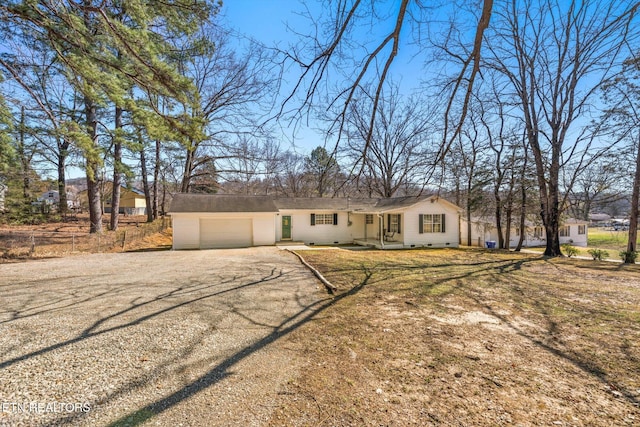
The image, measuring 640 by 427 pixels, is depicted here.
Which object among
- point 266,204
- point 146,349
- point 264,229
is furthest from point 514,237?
point 146,349

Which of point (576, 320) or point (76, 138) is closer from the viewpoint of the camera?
point (576, 320)

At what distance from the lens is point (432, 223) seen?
1702cm

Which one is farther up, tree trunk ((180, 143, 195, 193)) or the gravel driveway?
tree trunk ((180, 143, 195, 193))

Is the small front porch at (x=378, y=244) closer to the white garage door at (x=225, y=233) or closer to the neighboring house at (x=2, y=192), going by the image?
the white garage door at (x=225, y=233)

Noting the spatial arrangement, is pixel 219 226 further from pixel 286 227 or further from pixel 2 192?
pixel 2 192

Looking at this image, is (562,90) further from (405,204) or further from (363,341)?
(363,341)

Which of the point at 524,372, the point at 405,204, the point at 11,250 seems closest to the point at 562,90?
the point at 405,204

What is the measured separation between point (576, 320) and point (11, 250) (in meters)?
17.0

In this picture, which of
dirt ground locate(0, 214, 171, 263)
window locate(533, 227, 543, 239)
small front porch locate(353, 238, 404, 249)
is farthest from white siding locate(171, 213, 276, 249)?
window locate(533, 227, 543, 239)

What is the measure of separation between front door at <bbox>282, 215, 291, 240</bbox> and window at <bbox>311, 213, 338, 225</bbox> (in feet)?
5.04

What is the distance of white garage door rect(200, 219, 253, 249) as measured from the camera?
15.2m

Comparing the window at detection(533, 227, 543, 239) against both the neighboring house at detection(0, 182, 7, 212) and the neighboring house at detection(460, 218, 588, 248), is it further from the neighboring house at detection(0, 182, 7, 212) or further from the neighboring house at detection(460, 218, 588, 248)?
the neighboring house at detection(0, 182, 7, 212)

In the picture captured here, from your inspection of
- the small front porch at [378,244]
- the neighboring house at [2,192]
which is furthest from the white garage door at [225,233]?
the neighboring house at [2,192]

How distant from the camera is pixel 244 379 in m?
2.78
